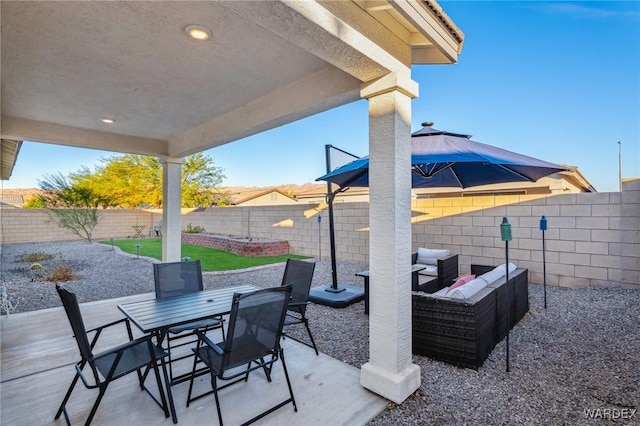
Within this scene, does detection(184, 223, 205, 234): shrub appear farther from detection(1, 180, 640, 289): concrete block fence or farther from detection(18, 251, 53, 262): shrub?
detection(1, 180, 640, 289): concrete block fence

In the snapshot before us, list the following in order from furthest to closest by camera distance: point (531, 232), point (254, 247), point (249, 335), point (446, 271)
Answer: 1. point (254, 247)
2. point (531, 232)
3. point (446, 271)
4. point (249, 335)

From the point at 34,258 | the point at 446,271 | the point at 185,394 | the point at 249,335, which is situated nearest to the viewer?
the point at 249,335

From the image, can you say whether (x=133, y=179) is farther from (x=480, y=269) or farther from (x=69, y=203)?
(x=480, y=269)

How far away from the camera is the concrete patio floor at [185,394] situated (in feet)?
7.48

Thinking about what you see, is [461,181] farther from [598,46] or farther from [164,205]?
[598,46]

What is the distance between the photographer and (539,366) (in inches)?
118

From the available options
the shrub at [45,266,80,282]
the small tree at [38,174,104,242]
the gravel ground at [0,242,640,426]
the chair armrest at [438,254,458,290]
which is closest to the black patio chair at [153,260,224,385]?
the gravel ground at [0,242,640,426]

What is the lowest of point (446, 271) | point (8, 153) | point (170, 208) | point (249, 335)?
point (446, 271)

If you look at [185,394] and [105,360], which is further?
[185,394]

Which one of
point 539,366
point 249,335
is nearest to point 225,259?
point 249,335

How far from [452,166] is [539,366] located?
3.07m

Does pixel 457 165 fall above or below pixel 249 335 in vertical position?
above

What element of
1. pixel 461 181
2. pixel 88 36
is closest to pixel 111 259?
pixel 88 36

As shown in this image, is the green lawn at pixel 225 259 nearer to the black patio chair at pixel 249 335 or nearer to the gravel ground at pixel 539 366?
the gravel ground at pixel 539 366
